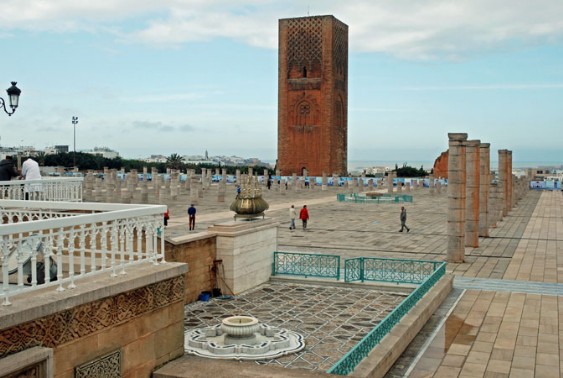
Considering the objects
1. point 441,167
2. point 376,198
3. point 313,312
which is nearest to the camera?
point 313,312

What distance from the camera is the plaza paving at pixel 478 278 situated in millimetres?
7574

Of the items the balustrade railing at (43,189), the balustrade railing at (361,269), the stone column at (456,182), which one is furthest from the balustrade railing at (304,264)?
the stone column at (456,182)

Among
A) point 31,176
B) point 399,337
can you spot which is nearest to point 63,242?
point 399,337

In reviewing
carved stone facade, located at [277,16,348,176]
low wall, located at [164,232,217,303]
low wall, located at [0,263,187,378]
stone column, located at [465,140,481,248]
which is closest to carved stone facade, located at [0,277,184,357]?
low wall, located at [0,263,187,378]

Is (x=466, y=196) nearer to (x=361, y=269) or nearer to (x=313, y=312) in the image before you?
(x=361, y=269)

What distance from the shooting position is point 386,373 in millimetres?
7043

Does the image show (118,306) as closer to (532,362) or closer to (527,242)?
(532,362)

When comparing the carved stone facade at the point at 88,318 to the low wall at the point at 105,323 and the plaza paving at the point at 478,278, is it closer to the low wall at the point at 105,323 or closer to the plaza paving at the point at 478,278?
the low wall at the point at 105,323

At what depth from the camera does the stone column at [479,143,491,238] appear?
20.3 meters

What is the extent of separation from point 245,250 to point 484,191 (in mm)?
12190

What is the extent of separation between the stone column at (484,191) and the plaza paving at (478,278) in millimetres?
557

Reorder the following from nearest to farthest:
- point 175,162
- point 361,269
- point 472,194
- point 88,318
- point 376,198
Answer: point 88,318, point 361,269, point 472,194, point 376,198, point 175,162

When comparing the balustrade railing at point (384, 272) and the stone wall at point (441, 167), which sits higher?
the stone wall at point (441, 167)

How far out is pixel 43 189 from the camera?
9.73m
